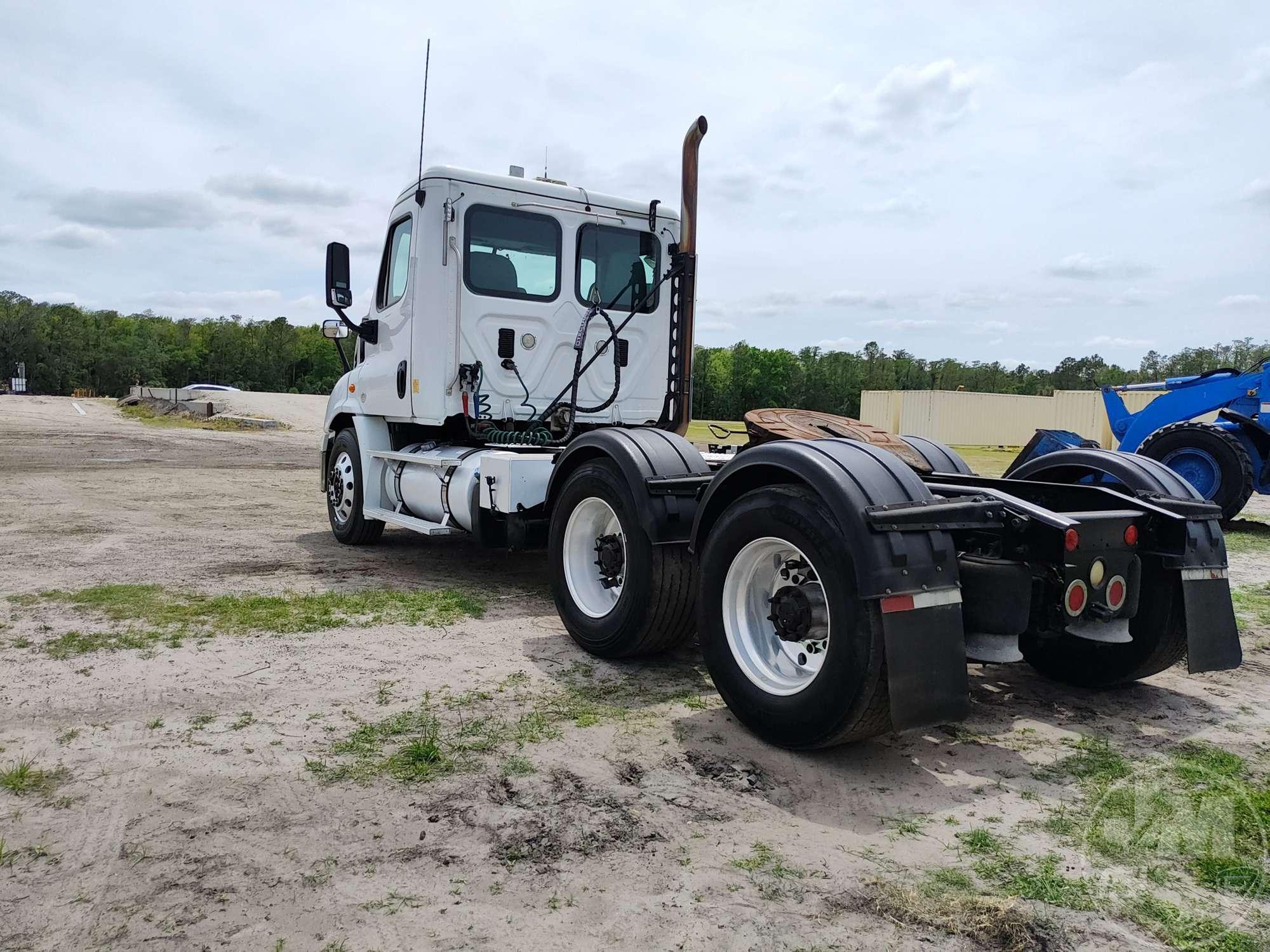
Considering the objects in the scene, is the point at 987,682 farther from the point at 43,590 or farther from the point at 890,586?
the point at 43,590

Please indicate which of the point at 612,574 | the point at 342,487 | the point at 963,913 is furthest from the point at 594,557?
the point at 342,487

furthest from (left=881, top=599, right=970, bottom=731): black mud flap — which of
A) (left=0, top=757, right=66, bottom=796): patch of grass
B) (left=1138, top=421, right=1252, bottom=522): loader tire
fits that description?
(left=1138, top=421, right=1252, bottom=522): loader tire

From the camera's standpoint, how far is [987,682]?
491 cm

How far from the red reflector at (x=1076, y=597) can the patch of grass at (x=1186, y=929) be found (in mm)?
1330

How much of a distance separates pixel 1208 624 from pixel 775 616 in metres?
1.90

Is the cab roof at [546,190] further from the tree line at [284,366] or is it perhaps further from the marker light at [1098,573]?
the tree line at [284,366]

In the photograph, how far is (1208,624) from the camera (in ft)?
13.4

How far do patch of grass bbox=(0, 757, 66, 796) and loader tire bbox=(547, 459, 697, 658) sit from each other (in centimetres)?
250

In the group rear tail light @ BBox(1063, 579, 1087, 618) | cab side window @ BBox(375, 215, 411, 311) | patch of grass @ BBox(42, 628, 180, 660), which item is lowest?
patch of grass @ BBox(42, 628, 180, 660)

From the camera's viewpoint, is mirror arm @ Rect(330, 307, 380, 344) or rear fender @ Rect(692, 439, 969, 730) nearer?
rear fender @ Rect(692, 439, 969, 730)

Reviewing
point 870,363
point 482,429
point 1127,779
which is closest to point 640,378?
point 482,429

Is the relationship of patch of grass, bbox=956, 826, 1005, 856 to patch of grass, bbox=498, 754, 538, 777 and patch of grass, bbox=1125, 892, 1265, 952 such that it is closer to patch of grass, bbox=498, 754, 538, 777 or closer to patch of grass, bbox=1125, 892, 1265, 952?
patch of grass, bbox=1125, 892, 1265, 952

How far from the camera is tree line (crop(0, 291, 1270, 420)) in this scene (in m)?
86.0

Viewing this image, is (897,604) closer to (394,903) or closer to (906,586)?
(906,586)
